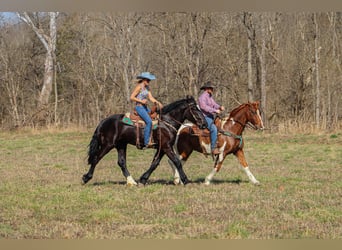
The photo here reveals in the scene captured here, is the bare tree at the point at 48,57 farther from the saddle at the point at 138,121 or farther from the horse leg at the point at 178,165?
the horse leg at the point at 178,165

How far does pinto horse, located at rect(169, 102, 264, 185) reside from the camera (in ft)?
36.9

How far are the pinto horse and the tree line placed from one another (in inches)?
634

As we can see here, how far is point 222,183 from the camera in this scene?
450 inches

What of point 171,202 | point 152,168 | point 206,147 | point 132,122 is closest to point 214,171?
point 206,147

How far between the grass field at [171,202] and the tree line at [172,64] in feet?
45.0

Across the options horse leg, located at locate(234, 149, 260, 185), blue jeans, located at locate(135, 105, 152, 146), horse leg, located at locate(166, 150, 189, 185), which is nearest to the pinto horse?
horse leg, located at locate(234, 149, 260, 185)

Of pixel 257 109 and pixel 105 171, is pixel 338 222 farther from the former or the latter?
pixel 105 171

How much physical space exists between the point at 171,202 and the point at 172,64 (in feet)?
77.2

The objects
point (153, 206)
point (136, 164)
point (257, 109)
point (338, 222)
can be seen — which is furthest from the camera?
point (136, 164)

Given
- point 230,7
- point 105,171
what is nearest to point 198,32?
point 105,171

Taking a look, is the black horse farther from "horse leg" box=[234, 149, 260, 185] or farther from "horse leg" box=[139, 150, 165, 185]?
"horse leg" box=[234, 149, 260, 185]

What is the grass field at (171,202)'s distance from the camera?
6484 millimetres

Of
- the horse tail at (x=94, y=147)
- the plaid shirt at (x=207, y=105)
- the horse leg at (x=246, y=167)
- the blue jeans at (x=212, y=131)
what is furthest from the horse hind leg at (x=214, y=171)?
the horse tail at (x=94, y=147)

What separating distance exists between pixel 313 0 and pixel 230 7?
31cm
